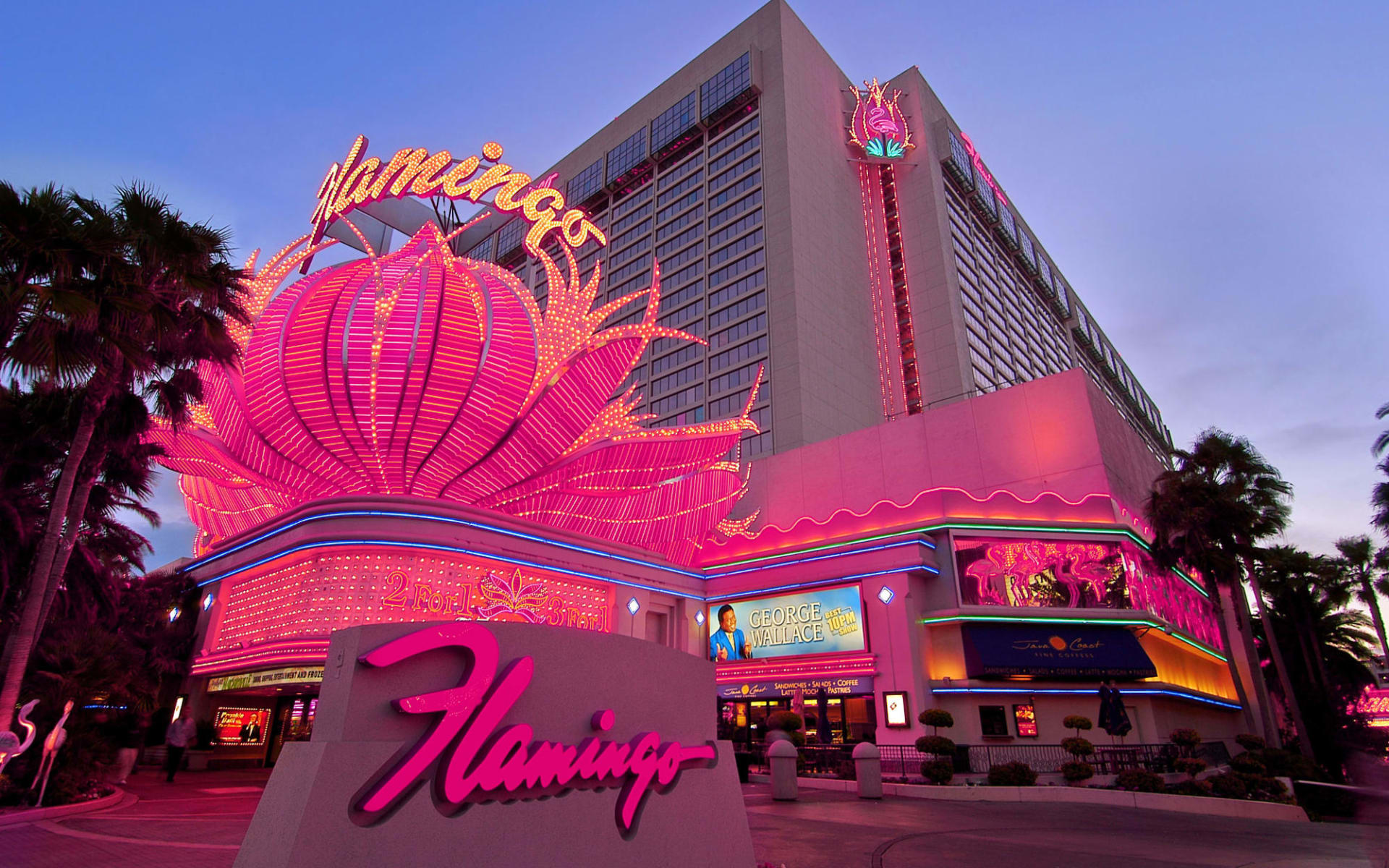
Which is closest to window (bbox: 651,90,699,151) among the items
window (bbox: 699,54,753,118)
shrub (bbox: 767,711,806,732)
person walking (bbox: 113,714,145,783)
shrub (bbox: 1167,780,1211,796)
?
window (bbox: 699,54,753,118)

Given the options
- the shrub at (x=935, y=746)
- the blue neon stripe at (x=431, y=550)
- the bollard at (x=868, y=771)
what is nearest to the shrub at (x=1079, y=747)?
the shrub at (x=935, y=746)

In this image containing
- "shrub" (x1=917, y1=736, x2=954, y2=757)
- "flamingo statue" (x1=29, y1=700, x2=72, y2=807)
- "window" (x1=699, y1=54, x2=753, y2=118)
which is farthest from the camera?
"window" (x1=699, y1=54, x2=753, y2=118)

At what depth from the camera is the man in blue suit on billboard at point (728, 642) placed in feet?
92.5

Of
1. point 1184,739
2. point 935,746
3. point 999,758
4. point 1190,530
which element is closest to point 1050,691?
point 1184,739

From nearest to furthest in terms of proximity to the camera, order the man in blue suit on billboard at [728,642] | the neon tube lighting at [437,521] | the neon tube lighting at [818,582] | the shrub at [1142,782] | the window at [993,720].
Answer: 1. the shrub at [1142,782]
2. the neon tube lighting at [437,521]
3. the window at [993,720]
4. the neon tube lighting at [818,582]
5. the man in blue suit on billboard at [728,642]

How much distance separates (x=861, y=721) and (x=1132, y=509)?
1473 centimetres

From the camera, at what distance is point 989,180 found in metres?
96.5

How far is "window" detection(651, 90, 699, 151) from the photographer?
254 feet

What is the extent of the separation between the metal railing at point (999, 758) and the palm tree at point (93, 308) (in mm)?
17640

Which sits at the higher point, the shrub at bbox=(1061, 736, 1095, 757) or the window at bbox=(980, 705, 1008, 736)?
the window at bbox=(980, 705, 1008, 736)

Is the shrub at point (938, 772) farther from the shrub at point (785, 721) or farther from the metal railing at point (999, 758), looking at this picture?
the shrub at point (785, 721)

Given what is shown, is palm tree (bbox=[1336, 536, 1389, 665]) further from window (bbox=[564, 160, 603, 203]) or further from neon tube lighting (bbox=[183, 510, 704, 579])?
window (bbox=[564, 160, 603, 203])

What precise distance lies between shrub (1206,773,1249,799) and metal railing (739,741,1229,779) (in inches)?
94.9

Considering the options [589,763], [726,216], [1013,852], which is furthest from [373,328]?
[726,216]
